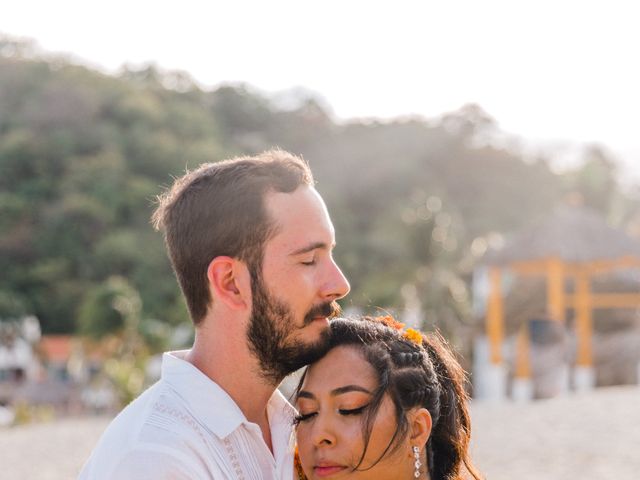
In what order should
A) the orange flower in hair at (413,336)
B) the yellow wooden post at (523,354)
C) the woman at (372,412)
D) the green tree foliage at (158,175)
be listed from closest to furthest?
the woman at (372,412)
the orange flower in hair at (413,336)
the yellow wooden post at (523,354)
the green tree foliage at (158,175)

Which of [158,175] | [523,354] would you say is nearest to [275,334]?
[523,354]

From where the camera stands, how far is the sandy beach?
1126cm

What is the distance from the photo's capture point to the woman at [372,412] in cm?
264

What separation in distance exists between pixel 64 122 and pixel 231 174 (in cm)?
4195

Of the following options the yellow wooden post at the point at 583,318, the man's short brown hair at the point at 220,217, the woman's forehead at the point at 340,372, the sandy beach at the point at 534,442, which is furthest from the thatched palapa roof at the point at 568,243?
the man's short brown hair at the point at 220,217

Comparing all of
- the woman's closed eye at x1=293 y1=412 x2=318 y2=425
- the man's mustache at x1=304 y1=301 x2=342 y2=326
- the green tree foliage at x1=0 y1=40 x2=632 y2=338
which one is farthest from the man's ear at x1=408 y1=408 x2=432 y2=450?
the green tree foliage at x1=0 y1=40 x2=632 y2=338

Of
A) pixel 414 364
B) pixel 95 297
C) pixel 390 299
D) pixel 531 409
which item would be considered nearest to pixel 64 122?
pixel 95 297

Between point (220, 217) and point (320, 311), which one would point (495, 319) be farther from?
point (220, 217)

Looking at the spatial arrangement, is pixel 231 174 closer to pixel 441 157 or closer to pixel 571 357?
pixel 571 357

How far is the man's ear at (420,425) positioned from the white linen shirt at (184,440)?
0.33 meters

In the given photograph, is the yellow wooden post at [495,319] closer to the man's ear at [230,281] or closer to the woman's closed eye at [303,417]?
the woman's closed eye at [303,417]

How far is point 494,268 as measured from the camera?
20.3m

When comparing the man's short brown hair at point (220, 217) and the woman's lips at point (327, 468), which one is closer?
the man's short brown hair at point (220, 217)

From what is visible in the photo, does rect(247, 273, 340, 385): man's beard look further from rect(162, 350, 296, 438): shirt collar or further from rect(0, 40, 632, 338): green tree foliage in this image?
rect(0, 40, 632, 338): green tree foliage
